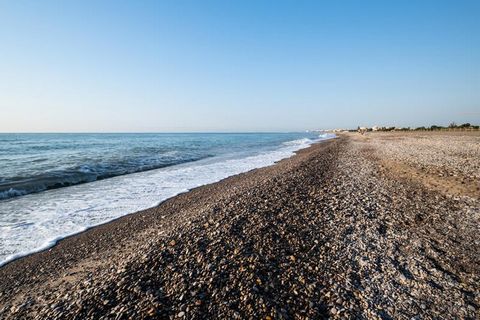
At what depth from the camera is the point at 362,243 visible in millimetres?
5586

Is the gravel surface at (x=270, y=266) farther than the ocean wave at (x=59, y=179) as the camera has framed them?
No

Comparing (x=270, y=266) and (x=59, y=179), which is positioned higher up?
(x=270, y=266)

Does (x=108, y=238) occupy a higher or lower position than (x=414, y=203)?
lower

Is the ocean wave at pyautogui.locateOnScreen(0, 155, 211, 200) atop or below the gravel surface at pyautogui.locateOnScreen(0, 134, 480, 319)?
below

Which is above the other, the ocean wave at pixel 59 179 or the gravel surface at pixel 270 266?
the gravel surface at pixel 270 266

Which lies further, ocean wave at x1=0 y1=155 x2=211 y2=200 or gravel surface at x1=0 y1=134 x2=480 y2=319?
ocean wave at x1=0 y1=155 x2=211 y2=200

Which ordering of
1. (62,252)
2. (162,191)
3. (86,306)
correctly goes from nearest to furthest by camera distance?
(86,306) → (62,252) → (162,191)

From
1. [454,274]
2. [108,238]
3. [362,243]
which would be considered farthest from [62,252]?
[454,274]

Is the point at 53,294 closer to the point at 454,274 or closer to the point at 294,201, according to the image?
the point at 294,201

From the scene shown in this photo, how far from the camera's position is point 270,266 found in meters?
4.53

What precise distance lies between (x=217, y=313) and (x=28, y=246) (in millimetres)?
6735

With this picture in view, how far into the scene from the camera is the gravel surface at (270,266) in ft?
11.9

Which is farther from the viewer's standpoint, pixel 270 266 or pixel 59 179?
pixel 59 179

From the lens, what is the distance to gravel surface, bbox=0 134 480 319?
3631 millimetres
